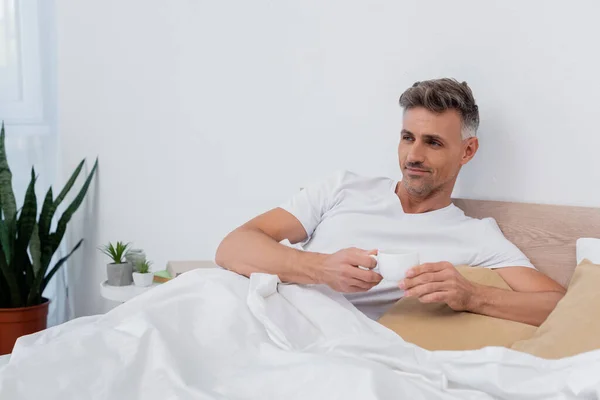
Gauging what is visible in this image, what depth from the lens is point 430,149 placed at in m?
1.96

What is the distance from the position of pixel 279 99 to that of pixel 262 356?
1.51 m

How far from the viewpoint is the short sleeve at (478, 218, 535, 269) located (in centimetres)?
183

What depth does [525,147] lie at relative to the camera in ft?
6.34

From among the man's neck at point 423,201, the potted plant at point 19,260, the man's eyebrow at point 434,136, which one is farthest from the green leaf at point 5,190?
the man's eyebrow at point 434,136

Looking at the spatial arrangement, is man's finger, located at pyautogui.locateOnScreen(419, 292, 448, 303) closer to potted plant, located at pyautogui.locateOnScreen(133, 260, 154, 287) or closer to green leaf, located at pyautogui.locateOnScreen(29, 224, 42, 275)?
potted plant, located at pyautogui.locateOnScreen(133, 260, 154, 287)

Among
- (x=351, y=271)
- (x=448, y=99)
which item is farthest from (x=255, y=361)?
(x=448, y=99)

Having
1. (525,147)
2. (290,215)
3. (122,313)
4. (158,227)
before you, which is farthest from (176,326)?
(158,227)

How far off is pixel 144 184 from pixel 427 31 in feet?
5.87

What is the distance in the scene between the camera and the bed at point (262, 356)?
1.21 meters

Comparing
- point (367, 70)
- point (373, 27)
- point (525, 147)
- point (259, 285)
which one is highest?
point (373, 27)

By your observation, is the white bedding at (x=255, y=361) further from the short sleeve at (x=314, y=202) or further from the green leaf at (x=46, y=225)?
the green leaf at (x=46, y=225)

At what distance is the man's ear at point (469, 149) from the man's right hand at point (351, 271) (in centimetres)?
55

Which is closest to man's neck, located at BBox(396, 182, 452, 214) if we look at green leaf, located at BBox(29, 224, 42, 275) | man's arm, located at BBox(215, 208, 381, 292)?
man's arm, located at BBox(215, 208, 381, 292)

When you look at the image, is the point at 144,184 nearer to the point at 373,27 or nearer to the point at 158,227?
the point at 158,227
